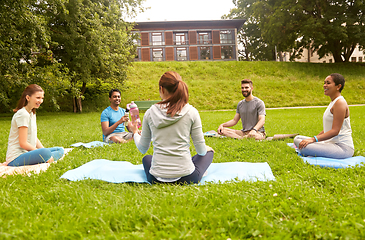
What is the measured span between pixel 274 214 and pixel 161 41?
42361 millimetres

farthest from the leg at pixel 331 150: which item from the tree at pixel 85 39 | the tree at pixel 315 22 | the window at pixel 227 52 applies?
the window at pixel 227 52

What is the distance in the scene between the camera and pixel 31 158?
4.83 metres

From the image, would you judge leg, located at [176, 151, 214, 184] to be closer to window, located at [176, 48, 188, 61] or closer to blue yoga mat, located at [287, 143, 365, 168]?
blue yoga mat, located at [287, 143, 365, 168]

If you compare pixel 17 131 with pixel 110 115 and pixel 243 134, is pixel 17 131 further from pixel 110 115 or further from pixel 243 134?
pixel 243 134

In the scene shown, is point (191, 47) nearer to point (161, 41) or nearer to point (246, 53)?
point (161, 41)

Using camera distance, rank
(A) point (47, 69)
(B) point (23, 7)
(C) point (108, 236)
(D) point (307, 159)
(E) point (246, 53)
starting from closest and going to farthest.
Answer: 1. (C) point (108, 236)
2. (D) point (307, 159)
3. (B) point (23, 7)
4. (A) point (47, 69)
5. (E) point (246, 53)

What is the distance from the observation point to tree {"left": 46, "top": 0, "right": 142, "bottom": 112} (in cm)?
1702

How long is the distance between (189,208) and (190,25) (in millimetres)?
42763

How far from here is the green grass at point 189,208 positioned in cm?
240

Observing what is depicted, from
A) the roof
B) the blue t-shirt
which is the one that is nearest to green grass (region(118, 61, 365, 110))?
the roof

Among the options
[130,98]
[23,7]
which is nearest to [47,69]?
[23,7]

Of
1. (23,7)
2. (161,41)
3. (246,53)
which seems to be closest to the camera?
(23,7)

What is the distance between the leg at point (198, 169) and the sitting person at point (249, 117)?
3517 mm

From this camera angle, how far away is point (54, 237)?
2.38 meters
